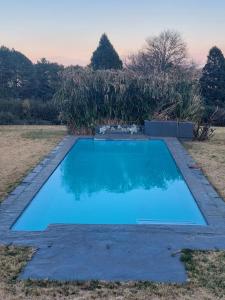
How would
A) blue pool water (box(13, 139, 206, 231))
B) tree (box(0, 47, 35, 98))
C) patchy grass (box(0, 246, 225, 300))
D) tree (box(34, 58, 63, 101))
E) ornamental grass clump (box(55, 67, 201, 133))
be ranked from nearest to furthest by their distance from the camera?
patchy grass (box(0, 246, 225, 300)), blue pool water (box(13, 139, 206, 231)), ornamental grass clump (box(55, 67, 201, 133)), tree (box(34, 58, 63, 101)), tree (box(0, 47, 35, 98))

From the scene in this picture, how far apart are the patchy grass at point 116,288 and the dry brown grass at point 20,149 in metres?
2.93

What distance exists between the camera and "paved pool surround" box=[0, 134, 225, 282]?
12.8 ft

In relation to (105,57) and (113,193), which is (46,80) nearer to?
(105,57)

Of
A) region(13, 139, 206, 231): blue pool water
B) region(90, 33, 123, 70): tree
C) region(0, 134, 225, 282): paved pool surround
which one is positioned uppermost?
region(90, 33, 123, 70): tree

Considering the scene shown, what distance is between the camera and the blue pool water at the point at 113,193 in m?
6.22

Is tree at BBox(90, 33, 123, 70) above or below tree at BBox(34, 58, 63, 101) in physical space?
above

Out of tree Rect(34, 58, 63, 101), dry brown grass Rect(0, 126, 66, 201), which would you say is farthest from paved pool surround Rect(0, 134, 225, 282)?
tree Rect(34, 58, 63, 101)

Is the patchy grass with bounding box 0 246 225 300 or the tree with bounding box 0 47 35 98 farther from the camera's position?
the tree with bounding box 0 47 35 98

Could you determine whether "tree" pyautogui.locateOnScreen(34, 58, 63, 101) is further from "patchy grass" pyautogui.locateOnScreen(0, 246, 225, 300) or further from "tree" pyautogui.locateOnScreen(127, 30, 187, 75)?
"patchy grass" pyautogui.locateOnScreen(0, 246, 225, 300)

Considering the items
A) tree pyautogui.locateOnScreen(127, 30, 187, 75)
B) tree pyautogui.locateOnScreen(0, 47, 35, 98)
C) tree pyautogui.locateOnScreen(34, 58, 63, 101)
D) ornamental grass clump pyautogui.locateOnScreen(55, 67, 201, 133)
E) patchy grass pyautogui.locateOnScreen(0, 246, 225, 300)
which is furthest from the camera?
tree pyautogui.locateOnScreen(127, 30, 187, 75)

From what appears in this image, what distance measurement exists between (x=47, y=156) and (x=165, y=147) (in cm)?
386

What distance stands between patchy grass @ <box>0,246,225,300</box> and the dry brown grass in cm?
293

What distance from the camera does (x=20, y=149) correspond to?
11.3 metres

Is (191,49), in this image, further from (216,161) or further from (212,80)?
(216,161)
